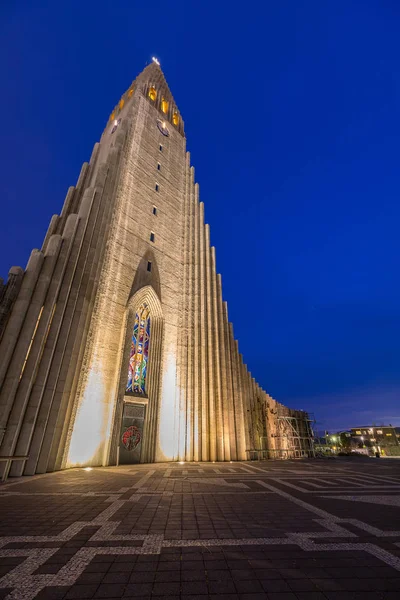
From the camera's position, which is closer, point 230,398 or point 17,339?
point 17,339

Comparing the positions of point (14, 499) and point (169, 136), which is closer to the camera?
point (14, 499)

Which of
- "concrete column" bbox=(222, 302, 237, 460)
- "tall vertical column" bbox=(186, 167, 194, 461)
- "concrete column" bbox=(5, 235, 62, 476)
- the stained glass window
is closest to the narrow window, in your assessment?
"tall vertical column" bbox=(186, 167, 194, 461)

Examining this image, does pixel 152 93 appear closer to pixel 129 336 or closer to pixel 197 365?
pixel 129 336

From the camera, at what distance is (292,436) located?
95.7ft

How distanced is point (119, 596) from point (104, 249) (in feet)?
57.0

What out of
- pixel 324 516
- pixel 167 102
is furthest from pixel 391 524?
pixel 167 102

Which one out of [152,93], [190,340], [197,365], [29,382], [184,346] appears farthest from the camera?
[152,93]

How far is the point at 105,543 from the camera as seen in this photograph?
11.7 ft

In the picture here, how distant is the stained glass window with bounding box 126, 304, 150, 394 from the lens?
1764 centimetres

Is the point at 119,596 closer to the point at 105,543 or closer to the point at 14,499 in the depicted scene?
the point at 105,543

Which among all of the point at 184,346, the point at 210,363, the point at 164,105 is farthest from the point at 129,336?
the point at 164,105

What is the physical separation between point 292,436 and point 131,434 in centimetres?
1987

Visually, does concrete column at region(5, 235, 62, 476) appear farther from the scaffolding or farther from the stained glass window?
the scaffolding

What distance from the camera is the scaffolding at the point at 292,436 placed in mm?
27145
